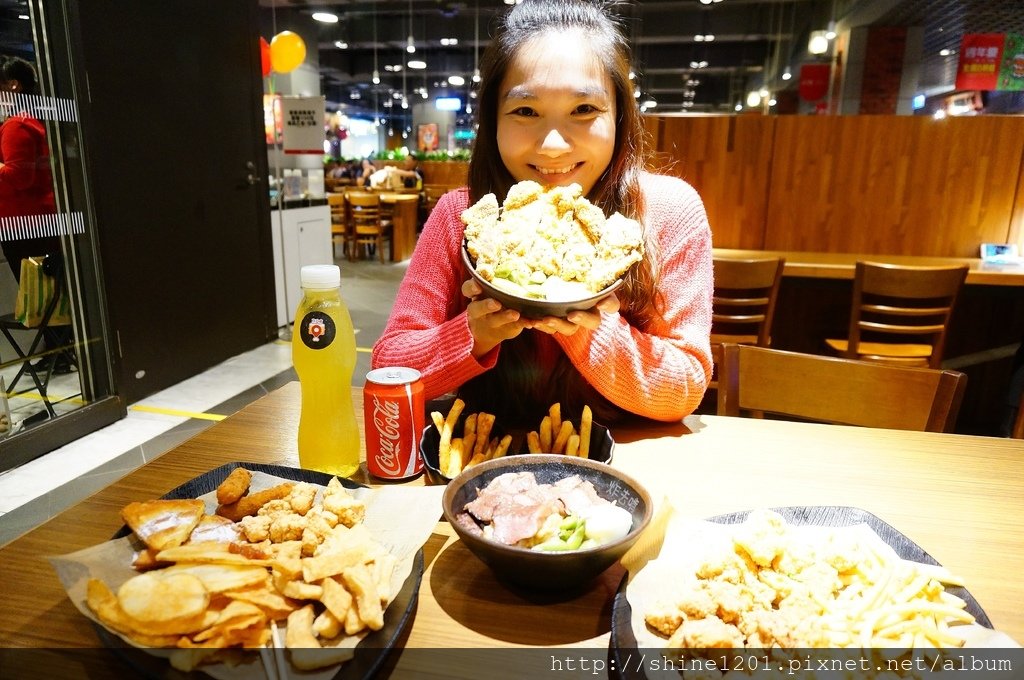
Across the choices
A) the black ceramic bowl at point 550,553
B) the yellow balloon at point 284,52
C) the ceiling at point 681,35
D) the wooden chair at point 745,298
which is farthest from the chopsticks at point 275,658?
the ceiling at point 681,35

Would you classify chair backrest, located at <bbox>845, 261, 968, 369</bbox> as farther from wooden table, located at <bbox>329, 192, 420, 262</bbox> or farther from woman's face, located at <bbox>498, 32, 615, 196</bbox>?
wooden table, located at <bbox>329, 192, 420, 262</bbox>

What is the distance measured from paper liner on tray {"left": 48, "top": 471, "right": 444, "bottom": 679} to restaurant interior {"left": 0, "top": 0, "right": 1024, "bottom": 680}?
0.06ft

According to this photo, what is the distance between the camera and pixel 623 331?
1.38 meters

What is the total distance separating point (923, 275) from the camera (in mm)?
3248

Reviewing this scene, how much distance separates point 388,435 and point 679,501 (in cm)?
51

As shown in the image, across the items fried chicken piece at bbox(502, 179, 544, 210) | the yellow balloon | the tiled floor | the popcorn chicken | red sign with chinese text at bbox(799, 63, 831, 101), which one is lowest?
the tiled floor

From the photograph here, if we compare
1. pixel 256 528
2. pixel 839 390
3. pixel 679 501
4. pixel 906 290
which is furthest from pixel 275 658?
pixel 906 290

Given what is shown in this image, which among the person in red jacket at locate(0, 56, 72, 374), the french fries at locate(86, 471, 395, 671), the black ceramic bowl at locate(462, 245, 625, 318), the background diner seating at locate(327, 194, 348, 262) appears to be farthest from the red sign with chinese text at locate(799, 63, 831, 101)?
the french fries at locate(86, 471, 395, 671)

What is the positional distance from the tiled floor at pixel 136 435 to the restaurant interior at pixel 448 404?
0.08 ft

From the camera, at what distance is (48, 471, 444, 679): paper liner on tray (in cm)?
68

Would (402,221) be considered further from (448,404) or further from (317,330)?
(317,330)

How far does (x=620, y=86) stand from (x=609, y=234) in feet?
1.54

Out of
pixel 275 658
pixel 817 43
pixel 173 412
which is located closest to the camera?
pixel 275 658

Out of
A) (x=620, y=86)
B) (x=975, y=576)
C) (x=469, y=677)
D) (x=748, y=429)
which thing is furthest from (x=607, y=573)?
(x=620, y=86)
